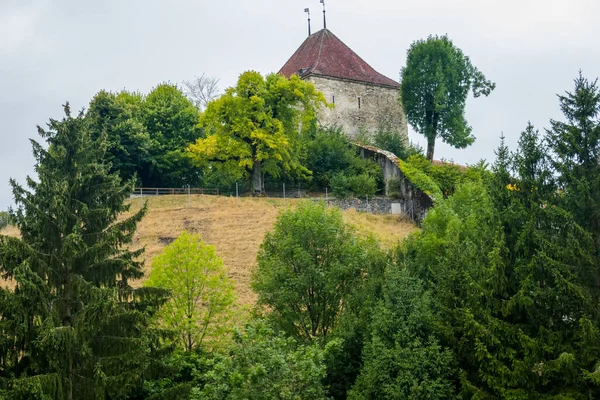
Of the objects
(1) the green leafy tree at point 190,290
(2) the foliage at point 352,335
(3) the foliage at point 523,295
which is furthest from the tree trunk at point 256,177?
(3) the foliage at point 523,295

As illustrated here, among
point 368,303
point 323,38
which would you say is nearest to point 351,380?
point 368,303

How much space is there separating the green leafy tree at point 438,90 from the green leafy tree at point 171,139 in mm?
13612

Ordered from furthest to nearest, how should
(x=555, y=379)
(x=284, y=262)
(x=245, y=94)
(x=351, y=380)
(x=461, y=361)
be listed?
(x=245, y=94), (x=284, y=262), (x=351, y=380), (x=461, y=361), (x=555, y=379)

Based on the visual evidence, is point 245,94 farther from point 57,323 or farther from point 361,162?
point 57,323

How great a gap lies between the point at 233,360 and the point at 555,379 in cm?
743

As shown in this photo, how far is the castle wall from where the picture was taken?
49.9 metres

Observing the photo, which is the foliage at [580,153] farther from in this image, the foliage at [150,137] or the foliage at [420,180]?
the foliage at [150,137]

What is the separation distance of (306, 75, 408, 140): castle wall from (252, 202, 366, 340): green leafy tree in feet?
85.5

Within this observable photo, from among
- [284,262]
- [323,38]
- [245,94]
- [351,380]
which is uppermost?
[323,38]

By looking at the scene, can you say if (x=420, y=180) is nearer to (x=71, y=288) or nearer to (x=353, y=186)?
(x=353, y=186)

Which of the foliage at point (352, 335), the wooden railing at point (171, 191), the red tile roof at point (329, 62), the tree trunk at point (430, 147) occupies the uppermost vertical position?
the red tile roof at point (329, 62)

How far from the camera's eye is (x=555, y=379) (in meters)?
17.5

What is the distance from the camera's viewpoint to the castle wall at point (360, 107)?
164 feet

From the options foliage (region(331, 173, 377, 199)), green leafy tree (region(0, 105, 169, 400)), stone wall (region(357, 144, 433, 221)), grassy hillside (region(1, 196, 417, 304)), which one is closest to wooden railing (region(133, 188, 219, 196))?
grassy hillside (region(1, 196, 417, 304))
